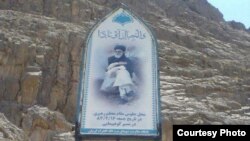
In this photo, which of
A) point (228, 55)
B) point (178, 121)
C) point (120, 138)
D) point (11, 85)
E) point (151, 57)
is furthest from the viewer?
point (228, 55)

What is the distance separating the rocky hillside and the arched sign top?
17277mm

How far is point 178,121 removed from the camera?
27484 mm

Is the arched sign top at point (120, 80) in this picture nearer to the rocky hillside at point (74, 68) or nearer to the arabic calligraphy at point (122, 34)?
the arabic calligraphy at point (122, 34)

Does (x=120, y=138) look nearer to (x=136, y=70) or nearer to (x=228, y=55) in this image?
(x=136, y=70)

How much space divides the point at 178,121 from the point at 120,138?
69.6 ft

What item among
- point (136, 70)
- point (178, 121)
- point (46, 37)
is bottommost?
point (178, 121)

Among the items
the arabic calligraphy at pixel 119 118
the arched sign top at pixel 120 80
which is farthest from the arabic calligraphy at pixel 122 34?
the arabic calligraphy at pixel 119 118

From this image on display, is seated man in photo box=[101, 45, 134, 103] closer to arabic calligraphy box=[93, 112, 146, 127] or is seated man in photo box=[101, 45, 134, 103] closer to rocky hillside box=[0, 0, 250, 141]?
arabic calligraphy box=[93, 112, 146, 127]

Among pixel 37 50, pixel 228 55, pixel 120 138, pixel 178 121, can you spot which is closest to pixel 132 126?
pixel 120 138

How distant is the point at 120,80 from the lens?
6.79 metres

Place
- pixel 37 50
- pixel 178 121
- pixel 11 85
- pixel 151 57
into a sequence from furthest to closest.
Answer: pixel 37 50 → pixel 11 85 → pixel 178 121 → pixel 151 57

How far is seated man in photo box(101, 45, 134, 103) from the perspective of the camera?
6.78 m

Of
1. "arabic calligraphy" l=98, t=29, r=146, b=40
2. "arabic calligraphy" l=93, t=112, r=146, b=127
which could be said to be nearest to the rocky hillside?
"arabic calligraphy" l=98, t=29, r=146, b=40

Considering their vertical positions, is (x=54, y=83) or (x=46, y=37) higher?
(x=46, y=37)
